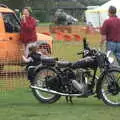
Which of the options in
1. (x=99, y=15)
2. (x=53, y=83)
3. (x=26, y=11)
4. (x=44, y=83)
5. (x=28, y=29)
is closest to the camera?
(x=53, y=83)

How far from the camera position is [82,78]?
11758 millimetres

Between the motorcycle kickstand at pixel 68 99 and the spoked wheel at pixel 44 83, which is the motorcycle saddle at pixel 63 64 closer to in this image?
the spoked wheel at pixel 44 83

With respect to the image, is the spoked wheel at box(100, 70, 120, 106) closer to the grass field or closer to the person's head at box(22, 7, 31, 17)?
the grass field

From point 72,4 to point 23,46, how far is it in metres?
99.3

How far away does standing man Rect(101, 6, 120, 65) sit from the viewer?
15.4 m

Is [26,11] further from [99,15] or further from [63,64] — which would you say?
[99,15]

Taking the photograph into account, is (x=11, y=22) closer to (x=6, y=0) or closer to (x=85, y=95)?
(x=85, y=95)

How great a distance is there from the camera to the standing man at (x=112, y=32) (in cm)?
1540

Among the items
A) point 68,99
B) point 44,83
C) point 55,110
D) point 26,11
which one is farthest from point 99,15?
point 55,110

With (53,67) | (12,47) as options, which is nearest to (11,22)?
(12,47)

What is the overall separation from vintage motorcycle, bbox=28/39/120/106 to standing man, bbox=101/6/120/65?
3.68m

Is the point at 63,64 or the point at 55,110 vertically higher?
the point at 63,64

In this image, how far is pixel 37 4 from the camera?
89.3 metres

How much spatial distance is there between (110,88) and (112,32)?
4.09 m
